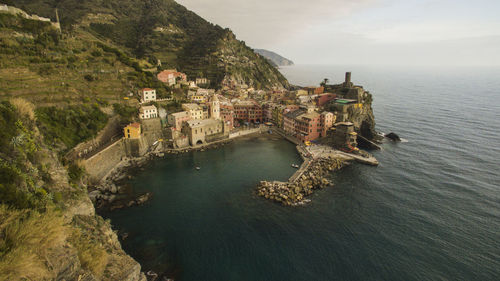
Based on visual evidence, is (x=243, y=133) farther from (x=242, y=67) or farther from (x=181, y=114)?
(x=242, y=67)

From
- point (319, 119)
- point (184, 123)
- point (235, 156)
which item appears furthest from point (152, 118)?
point (319, 119)

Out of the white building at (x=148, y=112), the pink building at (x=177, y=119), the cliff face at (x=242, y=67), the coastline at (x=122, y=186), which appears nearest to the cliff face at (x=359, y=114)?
the coastline at (x=122, y=186)

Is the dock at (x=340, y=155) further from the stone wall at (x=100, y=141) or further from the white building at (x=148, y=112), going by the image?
the stone wall at (x=100, y=141)

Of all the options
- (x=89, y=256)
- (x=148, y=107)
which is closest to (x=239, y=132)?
(x=148, y=107)

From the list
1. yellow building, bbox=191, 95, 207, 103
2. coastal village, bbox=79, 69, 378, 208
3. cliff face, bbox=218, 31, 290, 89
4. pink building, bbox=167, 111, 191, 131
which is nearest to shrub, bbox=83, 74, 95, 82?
coastal village, bbox=79, 69, 378, 208

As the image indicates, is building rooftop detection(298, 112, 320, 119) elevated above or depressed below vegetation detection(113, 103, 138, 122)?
below

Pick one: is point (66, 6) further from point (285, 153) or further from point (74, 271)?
point (74, 271)

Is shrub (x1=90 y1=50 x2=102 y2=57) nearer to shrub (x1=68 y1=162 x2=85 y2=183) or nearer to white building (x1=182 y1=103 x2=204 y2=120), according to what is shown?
white building (x1=182 y1=103 x2=204 y2=120)
